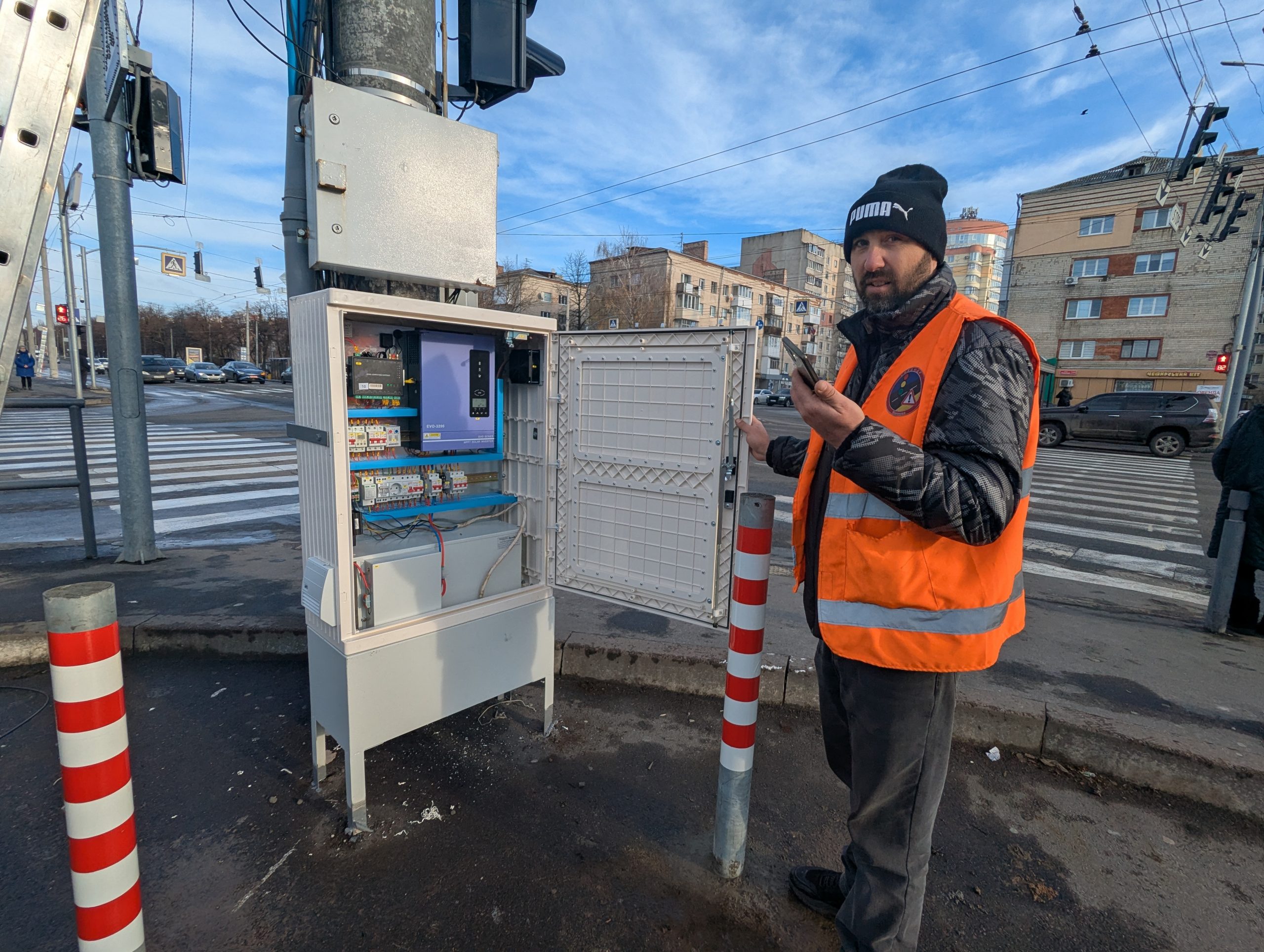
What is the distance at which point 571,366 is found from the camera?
3.12 meters

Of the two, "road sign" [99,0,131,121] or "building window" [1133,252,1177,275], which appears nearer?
"road sign" [99,0,131,121]

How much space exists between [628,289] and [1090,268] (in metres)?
26.4

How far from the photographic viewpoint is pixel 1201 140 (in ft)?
37.6

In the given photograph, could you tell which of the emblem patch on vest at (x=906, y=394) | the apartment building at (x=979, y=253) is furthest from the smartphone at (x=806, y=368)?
the apartment building at (x=979, y=253)

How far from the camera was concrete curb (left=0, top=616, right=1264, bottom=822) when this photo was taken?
9.68 ft

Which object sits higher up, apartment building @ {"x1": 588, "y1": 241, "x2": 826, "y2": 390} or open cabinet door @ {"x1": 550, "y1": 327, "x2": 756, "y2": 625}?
apartment building @ {"x1": 588, "y1": 241, "x2": 826, "y2": 390}

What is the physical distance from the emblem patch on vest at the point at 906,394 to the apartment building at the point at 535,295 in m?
26.5

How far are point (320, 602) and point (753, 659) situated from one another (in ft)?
5.72

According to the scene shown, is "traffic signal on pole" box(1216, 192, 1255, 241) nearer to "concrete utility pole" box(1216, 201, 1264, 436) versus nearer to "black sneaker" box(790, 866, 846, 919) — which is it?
"concrete utility pole" box(1216, 201, 1264, 436)

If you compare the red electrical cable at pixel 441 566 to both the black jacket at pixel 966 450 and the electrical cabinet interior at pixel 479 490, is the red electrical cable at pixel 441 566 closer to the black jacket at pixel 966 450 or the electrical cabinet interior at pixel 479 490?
the electrical cabinet interior at pixel 479 490

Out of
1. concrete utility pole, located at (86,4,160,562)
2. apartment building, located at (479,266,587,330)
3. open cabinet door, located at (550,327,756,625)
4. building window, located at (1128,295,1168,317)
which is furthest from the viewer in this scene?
apartment building, located at (479,266,587,330)

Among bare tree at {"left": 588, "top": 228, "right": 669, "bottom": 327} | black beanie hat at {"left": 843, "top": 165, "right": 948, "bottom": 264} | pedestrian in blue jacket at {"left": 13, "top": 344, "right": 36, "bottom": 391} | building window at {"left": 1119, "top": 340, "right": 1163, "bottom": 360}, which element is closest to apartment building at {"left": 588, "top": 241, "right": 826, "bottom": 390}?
bare tree at {"left": 588, "top": 228, "right": 669, "bottom": 327}

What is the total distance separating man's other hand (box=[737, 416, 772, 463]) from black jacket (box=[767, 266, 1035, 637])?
3.08 feet

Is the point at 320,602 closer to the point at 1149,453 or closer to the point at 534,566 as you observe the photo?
the point at 534,566
